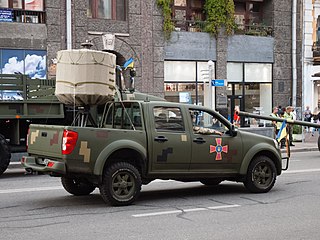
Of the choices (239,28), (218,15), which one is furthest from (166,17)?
(239,28)

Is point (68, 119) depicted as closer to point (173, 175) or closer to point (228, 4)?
point (173, 175)

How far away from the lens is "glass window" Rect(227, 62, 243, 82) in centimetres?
2984

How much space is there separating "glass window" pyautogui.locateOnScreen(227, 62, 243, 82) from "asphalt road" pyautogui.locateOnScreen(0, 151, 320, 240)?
716 inches

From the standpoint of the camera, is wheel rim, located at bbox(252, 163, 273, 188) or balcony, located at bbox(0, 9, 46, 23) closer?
wheel rim, located at bbox(252, 163, 273, 188)

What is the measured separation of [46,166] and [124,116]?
1661mm

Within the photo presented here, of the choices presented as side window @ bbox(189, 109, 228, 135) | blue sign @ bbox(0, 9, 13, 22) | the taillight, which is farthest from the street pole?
the taillight

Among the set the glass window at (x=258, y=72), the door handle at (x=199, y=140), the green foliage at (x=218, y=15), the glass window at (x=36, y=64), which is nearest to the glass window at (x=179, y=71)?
the green foliage at (x=218, y=15)

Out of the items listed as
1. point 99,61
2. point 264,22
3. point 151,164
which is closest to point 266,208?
point 151,164

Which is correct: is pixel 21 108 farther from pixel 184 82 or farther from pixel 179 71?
pixel 184 82

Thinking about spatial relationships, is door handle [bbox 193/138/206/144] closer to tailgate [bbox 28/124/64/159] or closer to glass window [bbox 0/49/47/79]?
tailgate [bbox 28/124/64/159]

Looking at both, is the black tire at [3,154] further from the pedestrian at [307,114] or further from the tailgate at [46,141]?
the pedestrian at [307,114]

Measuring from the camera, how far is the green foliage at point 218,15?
28.9 meters

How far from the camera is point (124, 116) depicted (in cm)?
980

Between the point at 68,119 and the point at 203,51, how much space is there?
15619mm
